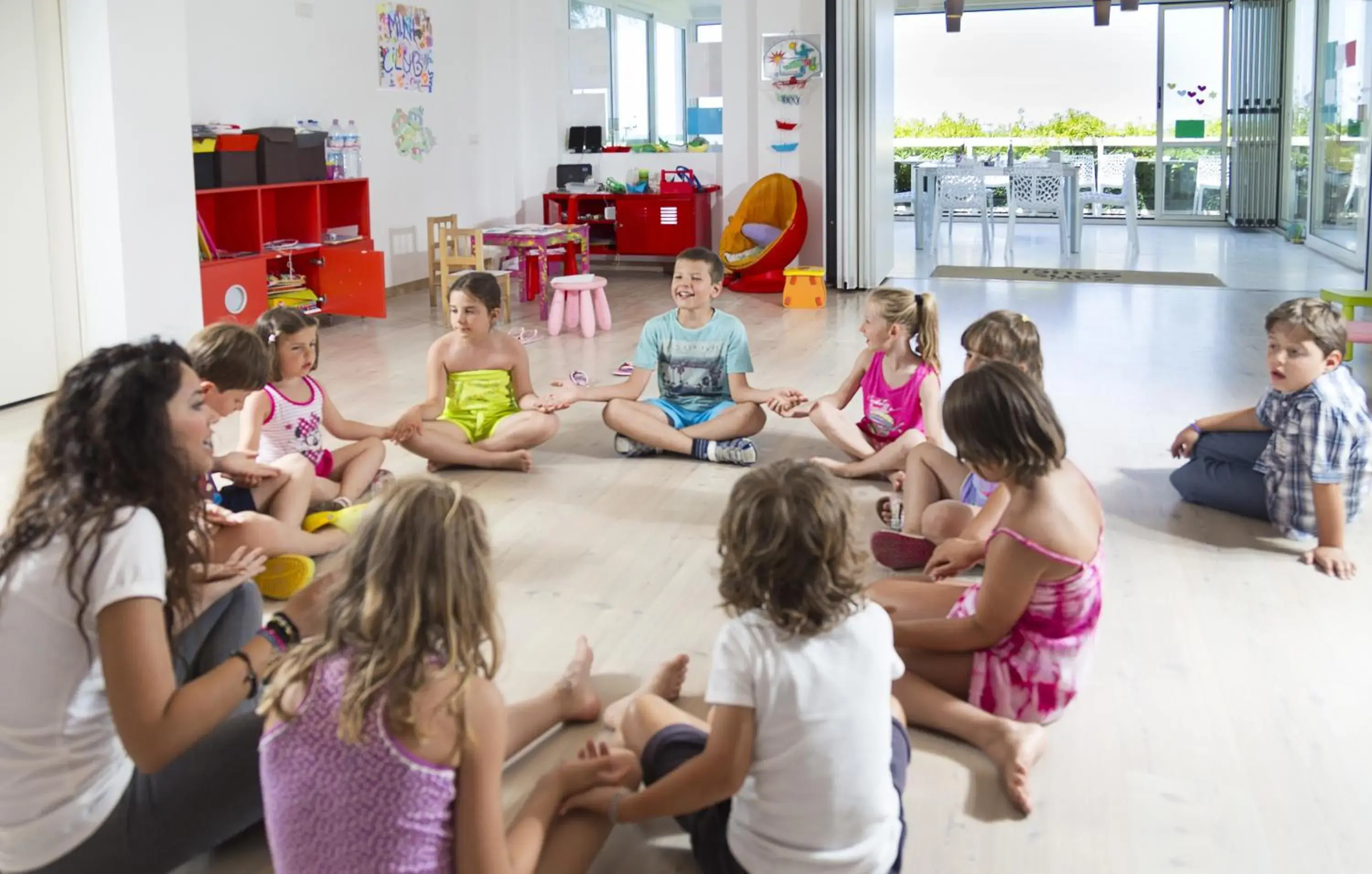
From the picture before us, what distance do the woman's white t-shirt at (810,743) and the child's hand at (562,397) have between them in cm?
255

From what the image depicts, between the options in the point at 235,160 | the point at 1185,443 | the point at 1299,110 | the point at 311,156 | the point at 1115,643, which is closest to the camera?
the point at 1115,643

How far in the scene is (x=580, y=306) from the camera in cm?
739

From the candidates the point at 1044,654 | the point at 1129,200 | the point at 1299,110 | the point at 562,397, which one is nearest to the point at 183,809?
the point at 1044,654

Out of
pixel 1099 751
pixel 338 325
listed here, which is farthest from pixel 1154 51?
pixel 1099 751

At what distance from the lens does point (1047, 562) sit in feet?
7.42

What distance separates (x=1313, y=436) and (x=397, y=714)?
2689 millimetres

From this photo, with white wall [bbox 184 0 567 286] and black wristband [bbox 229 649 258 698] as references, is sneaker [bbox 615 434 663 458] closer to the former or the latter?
black wristband [bbox 229 649 258 698]

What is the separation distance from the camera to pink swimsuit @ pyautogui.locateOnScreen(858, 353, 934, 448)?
13.2ft

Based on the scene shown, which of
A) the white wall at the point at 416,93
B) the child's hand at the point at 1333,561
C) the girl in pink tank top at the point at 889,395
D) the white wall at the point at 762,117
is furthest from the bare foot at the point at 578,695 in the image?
the white wall at the point at 762,117

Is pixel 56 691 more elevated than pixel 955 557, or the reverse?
pixel 56 691

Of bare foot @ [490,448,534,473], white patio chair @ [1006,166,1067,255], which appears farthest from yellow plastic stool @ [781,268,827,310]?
bare foot @ [490,448,534,473]

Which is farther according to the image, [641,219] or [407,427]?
[641,219]

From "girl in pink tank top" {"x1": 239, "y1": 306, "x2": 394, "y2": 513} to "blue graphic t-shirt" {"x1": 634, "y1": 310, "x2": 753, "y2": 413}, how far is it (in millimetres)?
1097

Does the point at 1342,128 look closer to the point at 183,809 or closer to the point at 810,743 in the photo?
the point at 810,743
